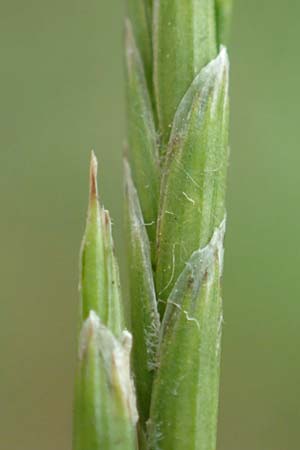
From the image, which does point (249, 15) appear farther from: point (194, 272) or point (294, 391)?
point (194, 272)

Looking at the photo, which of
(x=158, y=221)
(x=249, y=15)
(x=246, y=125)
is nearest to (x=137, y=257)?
(x=158, y=221)

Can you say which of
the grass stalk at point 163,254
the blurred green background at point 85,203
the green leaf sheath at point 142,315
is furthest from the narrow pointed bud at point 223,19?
the blurred green background at point 85,203

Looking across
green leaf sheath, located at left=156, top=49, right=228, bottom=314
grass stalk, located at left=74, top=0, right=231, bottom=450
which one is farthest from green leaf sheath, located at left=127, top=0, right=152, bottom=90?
green leaf sheath, located at left=156, top=49, right=228, bottom=314

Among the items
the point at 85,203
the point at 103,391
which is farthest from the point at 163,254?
the point at 85,203

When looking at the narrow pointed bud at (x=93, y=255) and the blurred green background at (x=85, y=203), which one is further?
the blurred green background at (x=85, y=203)

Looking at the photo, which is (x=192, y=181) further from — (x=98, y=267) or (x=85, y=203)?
Result: (x=85, y=203)

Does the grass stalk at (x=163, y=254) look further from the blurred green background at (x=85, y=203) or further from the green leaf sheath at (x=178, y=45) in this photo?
the blurred green background at (x=85, y=203)
